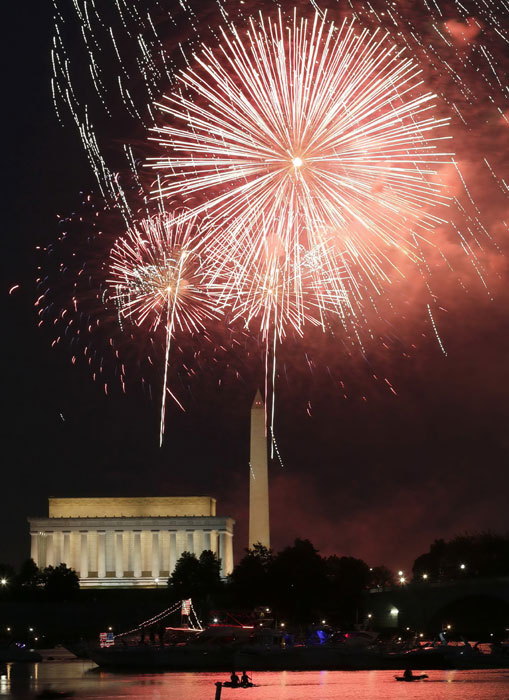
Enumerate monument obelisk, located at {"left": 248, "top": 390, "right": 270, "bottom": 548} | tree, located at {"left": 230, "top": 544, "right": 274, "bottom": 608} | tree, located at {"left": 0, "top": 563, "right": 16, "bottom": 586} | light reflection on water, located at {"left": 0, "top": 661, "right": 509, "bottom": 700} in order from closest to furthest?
light reflection on water, located at {"left": 0, "top": 661, "right": 509, "bottom": 700}, tree, located at {"left": 230, "top": 544, "right": 274, "bottom": 608}, monument obelisk, located at {"left": 248, "top": 390, "right": 270, "bottom": 548}, tree, located at {"left": 0, "top": 563, "right": 16, "bottom": 586}

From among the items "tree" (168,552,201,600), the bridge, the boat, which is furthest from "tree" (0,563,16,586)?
the boat

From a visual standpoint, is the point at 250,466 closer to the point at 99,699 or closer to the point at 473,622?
the point at 473,622

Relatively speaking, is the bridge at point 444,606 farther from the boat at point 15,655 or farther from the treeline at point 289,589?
the boat at point 15,655

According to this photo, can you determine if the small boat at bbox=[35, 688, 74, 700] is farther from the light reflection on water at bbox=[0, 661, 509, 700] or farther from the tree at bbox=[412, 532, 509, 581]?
the tree at bbox=[412, 532, 509, 581]

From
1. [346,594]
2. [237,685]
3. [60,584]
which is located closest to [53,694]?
[237,685]

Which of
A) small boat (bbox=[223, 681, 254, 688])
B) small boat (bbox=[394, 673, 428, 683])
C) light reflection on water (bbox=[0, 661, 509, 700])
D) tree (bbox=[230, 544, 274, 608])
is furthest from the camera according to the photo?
tree (bbox=[230, 544, 274, 608])

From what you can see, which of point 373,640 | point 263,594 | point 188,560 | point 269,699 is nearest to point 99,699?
point 269,699
